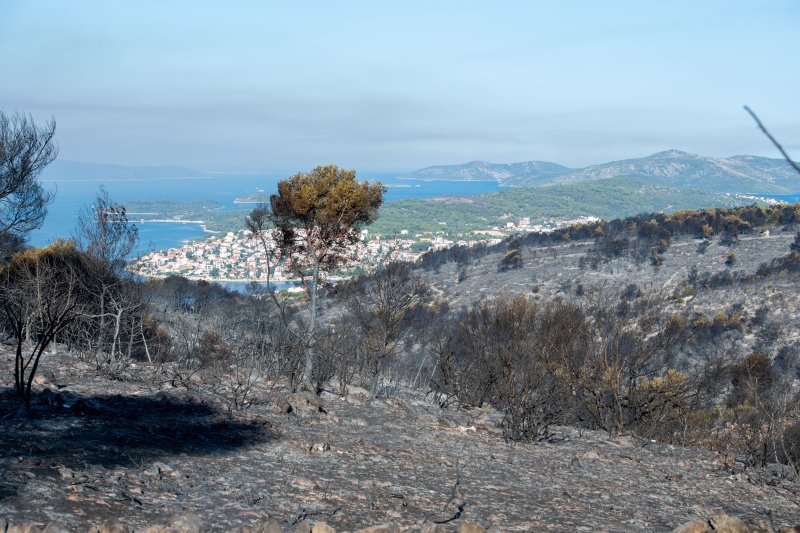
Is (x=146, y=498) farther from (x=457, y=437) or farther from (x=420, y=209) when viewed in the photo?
(x=420, y=209)

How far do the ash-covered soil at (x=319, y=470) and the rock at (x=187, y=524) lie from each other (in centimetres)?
39

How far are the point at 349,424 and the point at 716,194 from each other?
13437cm

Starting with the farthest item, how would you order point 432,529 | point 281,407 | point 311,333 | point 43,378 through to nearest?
point 311,333 → point 281,407 → point 43,378 → point 432,529

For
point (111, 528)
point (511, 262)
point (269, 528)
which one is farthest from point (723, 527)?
point (511, 262)

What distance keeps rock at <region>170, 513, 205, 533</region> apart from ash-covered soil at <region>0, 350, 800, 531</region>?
388 mm

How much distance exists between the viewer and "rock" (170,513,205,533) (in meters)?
4.57

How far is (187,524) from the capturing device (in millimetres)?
4676

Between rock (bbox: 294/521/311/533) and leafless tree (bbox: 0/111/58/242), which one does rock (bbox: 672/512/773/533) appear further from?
leafless tree (bbox: 0/111/58/242)

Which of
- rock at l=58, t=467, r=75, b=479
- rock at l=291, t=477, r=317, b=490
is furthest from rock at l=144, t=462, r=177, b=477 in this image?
rock at l=291, t=477, r=317, b=490

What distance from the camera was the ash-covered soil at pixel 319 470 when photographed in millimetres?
5621

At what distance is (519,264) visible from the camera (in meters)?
48.2

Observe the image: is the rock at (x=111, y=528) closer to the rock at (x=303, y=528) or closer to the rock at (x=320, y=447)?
the rock at (x=303, y=528)

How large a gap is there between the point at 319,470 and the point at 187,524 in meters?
2.78

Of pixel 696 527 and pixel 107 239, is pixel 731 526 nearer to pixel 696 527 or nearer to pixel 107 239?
pixel 696 527
